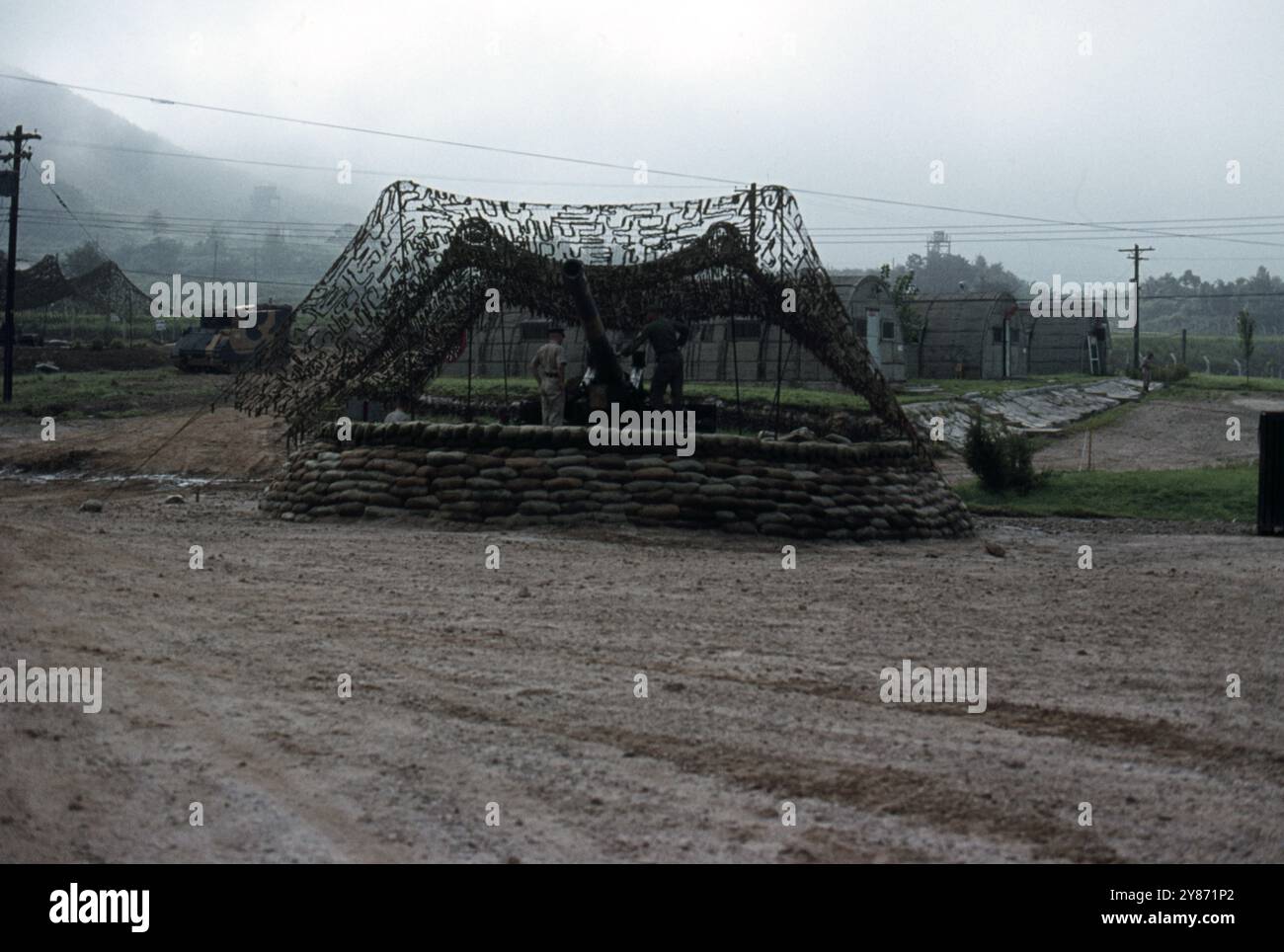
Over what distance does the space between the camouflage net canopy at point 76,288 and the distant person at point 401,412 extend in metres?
29.0

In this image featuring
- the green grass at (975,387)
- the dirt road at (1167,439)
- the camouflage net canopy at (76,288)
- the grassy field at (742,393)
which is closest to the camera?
the grassy field at (742,393)

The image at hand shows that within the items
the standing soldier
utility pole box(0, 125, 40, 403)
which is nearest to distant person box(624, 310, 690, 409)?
the standing soldier

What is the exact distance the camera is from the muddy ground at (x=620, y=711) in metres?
5.04

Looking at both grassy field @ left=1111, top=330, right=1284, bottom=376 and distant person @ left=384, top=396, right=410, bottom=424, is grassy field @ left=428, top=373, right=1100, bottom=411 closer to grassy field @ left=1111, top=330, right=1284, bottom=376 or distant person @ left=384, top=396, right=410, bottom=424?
distant person @ left=384, top=396, right=410, bottom=424

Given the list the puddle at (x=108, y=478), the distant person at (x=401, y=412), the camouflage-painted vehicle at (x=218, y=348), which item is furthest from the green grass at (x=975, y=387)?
the camouflage-painted vehicle at (x=218, y=348)

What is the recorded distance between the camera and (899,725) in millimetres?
6707

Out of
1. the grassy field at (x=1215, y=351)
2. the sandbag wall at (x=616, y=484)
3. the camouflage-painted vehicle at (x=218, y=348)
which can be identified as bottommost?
the sandbag wall at (x=616, y=484)

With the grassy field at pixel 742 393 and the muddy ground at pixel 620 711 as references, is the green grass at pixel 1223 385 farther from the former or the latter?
the muddy ground at pixel 620 711

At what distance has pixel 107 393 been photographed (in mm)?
34250

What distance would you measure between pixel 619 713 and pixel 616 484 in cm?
806

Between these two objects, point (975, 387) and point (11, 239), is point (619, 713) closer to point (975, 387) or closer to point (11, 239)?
point (975, 387)

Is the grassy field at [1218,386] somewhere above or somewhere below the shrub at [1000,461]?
above

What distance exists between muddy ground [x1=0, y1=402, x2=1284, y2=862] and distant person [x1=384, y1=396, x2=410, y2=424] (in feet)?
16.1

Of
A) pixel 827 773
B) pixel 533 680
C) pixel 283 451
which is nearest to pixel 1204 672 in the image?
pixel 827 773
